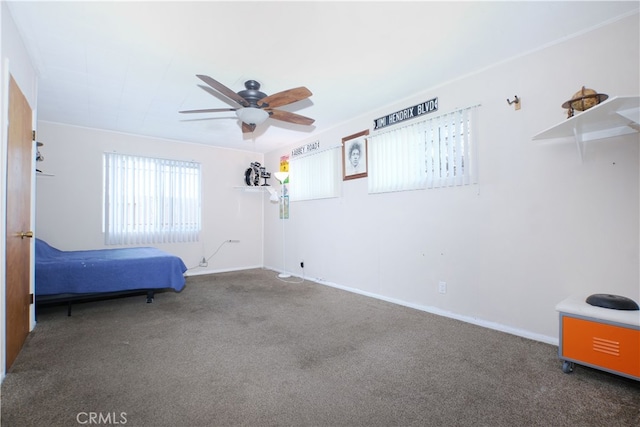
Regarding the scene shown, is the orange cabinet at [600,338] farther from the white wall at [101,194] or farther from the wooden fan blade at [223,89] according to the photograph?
the white wall at [101,194]

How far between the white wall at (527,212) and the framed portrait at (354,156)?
507 mm

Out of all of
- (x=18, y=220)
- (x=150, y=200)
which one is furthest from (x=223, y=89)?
(x=150, y=200)

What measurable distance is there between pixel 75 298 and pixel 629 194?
534 centimetres

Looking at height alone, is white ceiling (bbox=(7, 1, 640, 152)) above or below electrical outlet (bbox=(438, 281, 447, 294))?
above

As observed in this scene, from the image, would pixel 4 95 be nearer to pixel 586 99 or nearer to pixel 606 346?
pixel 586 99

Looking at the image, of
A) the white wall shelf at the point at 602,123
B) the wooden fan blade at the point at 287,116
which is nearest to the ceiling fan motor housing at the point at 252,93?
the wooden fan blade at the point at 287,116

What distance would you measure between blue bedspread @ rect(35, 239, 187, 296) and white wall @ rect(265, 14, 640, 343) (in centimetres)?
283

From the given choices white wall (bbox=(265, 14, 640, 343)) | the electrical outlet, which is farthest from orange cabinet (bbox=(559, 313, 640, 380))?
the electrical outlet

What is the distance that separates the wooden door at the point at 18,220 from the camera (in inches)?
83.4

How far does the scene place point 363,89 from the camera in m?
3.43

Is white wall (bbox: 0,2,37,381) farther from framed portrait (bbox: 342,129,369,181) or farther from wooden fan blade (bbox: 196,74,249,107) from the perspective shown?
framed portrait (bbox: 342,129,369,181)

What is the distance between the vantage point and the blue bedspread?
3.25m

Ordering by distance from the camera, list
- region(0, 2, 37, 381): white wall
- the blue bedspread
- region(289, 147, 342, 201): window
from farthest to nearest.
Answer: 1. region(289, 147, 342, 201): window
2. the blue bedspread
3. region(0, 2, 37, 381): white wall

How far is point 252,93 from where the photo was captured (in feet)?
9.67
